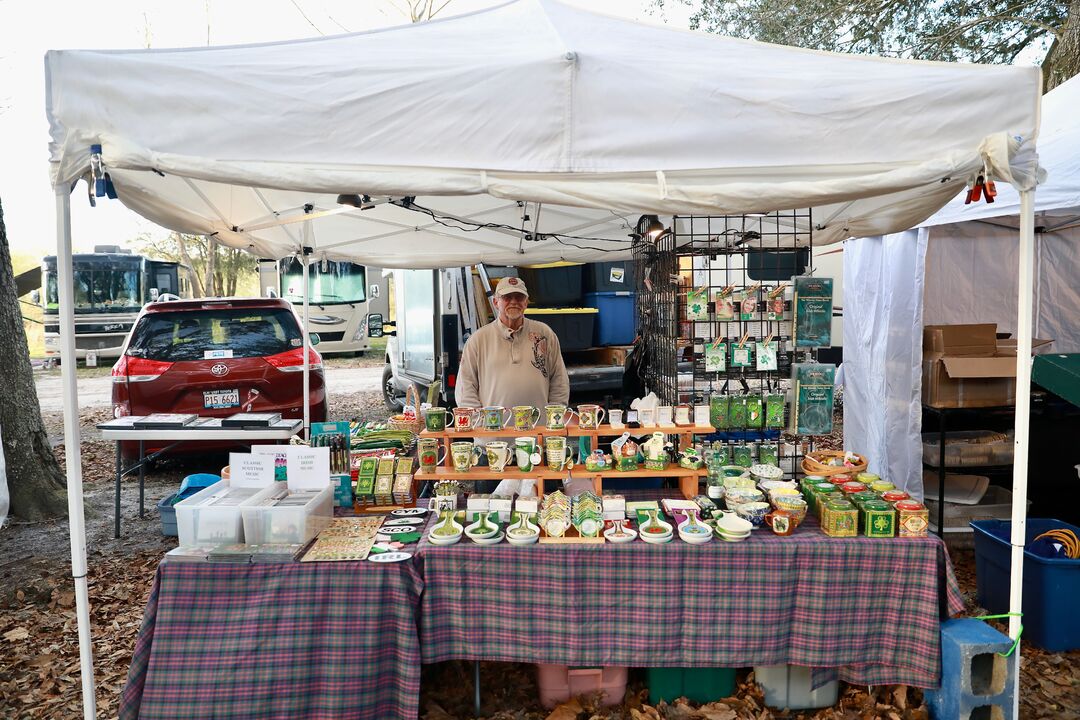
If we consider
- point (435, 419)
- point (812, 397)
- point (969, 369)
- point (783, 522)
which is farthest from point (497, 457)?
point (969, 369)

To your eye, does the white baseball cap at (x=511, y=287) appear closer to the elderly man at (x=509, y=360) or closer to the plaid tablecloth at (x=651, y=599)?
the elderly man at (x=509, y=360)

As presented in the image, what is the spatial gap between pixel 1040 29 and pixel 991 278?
226 inches

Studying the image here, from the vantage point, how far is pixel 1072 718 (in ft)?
9.68

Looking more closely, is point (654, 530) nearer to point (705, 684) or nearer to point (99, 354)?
point (705, 684)

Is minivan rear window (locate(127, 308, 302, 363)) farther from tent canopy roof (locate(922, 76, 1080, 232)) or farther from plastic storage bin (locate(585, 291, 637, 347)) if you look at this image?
tent canopy roof (locate(922, 76, 1080, 232))

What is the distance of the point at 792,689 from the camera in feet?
9.63

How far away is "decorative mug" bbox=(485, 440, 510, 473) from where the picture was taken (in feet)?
10.6

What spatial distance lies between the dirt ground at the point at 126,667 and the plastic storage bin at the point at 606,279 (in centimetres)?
408

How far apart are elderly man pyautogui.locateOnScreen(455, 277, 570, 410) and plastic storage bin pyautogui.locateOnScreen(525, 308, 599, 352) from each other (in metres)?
2.20

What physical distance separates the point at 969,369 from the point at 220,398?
5.84 meters

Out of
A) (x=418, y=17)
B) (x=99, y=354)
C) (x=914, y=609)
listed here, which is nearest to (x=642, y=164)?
(x=914, y=609)

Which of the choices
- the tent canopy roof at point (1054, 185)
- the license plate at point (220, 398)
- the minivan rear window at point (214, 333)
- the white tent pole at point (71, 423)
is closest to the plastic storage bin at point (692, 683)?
the white tent pole at point (71, 423)

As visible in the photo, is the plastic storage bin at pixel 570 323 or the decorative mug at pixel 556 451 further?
the plastic storage bin at pixel 570 323

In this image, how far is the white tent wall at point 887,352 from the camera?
5.08 meters
